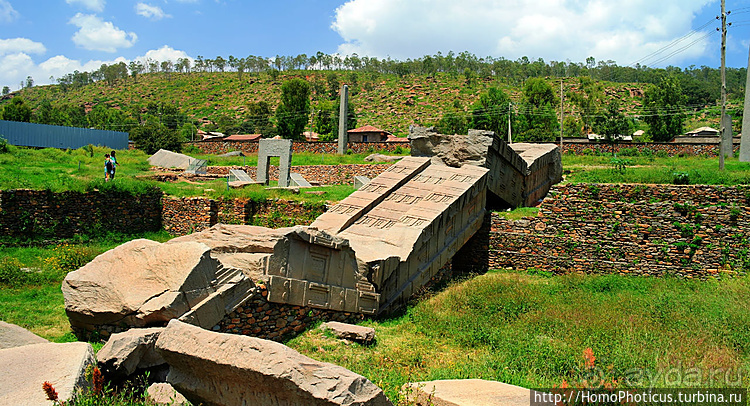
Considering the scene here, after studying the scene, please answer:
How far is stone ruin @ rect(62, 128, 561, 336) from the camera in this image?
6.29m

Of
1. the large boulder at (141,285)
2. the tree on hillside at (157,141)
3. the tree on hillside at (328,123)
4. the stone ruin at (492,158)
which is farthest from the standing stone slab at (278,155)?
the tree on hillside at (328,123)

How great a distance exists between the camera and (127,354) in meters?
4.96

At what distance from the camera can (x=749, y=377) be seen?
5.06 m

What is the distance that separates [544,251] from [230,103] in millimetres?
62303

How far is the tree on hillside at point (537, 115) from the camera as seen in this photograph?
3428cm

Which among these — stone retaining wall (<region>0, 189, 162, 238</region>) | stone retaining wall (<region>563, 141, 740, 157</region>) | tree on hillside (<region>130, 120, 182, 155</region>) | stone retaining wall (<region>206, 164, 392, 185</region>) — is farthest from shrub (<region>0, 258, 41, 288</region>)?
stone retaining wall (<region>563, 141, 740, 157</region>)

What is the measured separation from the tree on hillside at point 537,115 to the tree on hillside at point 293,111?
57.0 ft

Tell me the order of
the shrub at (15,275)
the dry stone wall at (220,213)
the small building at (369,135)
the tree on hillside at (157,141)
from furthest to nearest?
1. the small building at (369,135)
2. the tree on hillside at (157,141)
3. the dry stone wall at (220,213)
4. the shrub at (15,275)

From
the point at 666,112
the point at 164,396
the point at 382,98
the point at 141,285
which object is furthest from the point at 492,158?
the point at 382,98

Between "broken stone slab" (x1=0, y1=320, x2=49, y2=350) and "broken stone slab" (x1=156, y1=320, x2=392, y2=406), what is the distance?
2.31 meters

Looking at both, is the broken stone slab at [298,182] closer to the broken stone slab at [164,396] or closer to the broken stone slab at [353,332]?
the broken stone slab at [353,332]

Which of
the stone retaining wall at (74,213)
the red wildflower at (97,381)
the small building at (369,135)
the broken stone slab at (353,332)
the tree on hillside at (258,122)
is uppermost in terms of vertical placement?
the tree on hillside at (258,122)

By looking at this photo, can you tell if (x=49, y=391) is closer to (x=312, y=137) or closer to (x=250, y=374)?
(x=250, y=374)

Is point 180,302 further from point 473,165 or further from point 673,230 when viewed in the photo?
point 673,230
